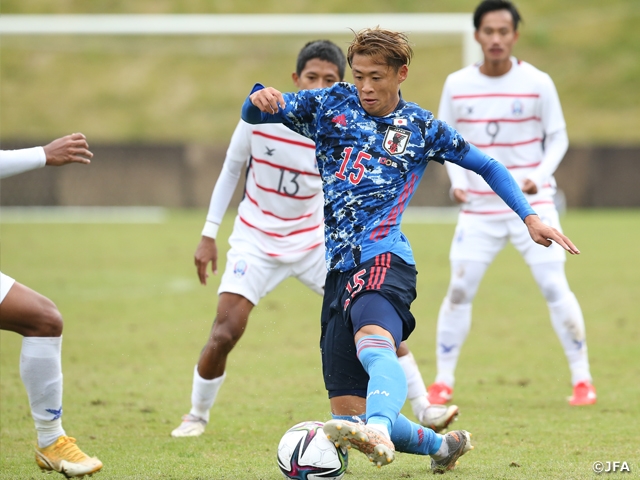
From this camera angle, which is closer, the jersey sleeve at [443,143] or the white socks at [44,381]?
the jersey sleeve at [443,143]

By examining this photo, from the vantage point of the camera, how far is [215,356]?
18.6 feet

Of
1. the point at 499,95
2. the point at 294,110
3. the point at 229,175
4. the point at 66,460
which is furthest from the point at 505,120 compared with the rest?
the point at 66,460

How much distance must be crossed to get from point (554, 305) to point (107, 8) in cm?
2587

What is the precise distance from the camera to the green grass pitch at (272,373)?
198 inches

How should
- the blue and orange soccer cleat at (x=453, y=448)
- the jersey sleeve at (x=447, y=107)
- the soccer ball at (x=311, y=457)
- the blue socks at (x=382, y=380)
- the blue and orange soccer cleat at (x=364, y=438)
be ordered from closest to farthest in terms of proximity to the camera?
the blue and orange soccer cleat at (x=364, y=438)
the blue socks at (x=382, y=380)
the soccer ball at (x=311, y=457)
the blue and orange soccer cleat at (x=453, y=448)
the jersey sleeve at (x=447, y=107)

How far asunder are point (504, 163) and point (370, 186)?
2.50 metres

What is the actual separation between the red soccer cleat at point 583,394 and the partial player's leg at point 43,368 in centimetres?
321

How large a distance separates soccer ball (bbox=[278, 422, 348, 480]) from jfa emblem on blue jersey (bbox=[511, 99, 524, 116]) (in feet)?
10.8

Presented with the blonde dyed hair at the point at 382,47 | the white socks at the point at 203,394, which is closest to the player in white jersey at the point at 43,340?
the white socks at the point at 203,394

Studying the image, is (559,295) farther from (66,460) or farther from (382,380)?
(66,460)

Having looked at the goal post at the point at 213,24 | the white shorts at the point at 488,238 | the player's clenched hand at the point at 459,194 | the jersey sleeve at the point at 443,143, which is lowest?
the white shorts at the point at 488,238

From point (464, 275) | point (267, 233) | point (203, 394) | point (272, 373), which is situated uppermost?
point (267, 233)

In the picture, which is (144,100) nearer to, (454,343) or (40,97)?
(40,97)

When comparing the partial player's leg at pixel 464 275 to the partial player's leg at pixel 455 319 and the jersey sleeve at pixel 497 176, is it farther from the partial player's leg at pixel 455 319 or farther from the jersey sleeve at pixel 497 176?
the jersey sleeve at pixel 497 176
